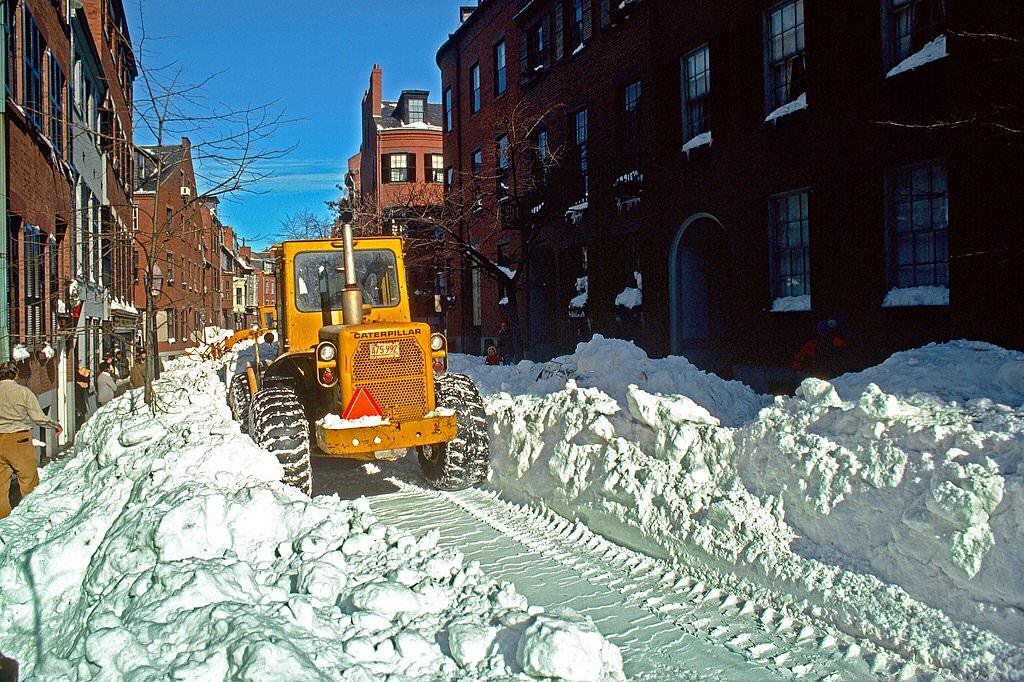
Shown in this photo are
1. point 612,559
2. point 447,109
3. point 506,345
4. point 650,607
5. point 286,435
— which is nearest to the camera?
point 650,607

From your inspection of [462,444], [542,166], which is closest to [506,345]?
[542,166]

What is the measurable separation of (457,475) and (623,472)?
1962 millimetres

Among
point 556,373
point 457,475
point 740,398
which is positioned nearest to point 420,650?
point 457,475

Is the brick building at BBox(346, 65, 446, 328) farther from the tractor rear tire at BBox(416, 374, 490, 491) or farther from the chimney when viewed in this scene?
the tractor rear tire at BBox(416, 374, 490, 491)

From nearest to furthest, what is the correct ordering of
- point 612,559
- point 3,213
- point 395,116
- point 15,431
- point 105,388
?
1. point 612,559
2. point 15,431
3. point 3,213
4. point 105,388
5. point 395,116

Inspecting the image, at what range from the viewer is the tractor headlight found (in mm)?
8158

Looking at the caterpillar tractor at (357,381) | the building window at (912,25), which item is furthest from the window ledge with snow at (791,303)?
the caterpillar tractor at (357,381)

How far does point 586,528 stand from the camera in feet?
24.1

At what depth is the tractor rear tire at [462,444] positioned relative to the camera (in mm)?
8664

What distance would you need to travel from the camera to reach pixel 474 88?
3028 centimetres

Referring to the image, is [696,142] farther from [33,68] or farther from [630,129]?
[33,68]

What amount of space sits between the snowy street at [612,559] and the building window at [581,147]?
13.5m

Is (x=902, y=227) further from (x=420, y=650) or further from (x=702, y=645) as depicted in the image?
(x=420, y=650)

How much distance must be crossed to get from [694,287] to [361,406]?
37.3 feet
